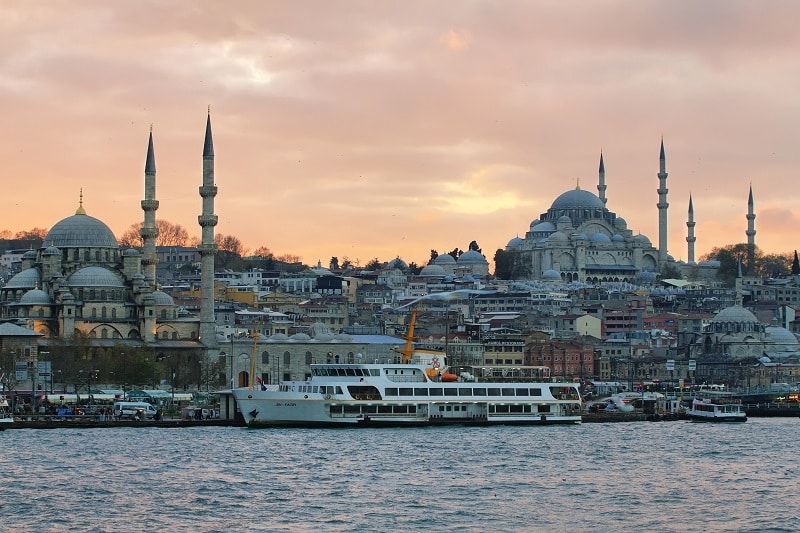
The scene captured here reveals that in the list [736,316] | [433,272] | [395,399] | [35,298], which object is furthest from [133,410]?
[433,272]

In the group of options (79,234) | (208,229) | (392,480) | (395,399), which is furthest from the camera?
(79,234)

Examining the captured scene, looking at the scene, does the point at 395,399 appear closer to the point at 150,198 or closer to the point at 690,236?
the point at 150,198

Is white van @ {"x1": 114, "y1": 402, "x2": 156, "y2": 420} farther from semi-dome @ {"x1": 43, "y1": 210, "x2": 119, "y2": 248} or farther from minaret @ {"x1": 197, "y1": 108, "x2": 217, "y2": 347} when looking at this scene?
semi-dome @ {"x1": 43, "y1": 210, "x2": 119, "y2": 248}

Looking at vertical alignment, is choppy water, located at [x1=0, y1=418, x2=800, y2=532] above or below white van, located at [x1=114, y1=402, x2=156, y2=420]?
below

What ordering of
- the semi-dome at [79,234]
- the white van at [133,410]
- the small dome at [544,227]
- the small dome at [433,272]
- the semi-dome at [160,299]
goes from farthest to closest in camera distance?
the small dome at [544,227], the small dome at [433,272], the semi-dome at [79,234], the semi-dome at [160,299], the white van at [133,410]

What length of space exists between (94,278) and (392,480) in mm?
A: 41964

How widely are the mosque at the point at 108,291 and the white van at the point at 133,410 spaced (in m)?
15.7

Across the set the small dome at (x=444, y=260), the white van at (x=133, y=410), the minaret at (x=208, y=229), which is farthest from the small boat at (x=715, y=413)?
the small dome at (x=444, y=260)

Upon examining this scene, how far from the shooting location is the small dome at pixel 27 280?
79438 millimetres

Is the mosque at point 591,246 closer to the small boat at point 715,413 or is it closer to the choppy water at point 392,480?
the small boat at point 715,413

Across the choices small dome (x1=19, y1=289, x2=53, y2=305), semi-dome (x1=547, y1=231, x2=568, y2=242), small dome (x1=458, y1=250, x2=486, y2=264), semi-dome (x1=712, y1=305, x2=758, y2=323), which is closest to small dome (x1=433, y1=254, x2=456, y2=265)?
small dome (x1=458, y1=250, x2=486, y2=264)

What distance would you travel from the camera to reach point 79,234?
81.1 metres

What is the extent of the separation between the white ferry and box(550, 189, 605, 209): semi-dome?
312 ft

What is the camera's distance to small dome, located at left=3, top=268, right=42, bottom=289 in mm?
79438
